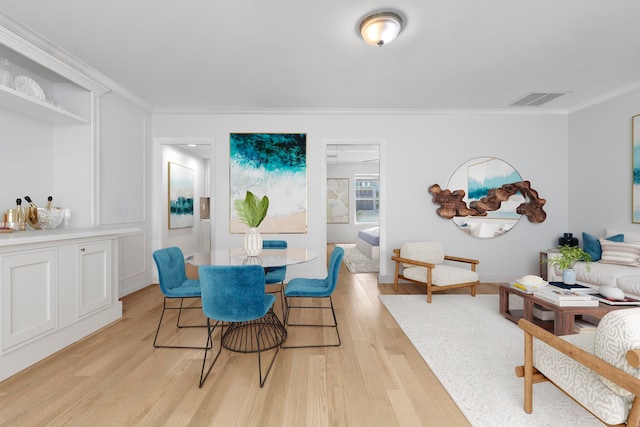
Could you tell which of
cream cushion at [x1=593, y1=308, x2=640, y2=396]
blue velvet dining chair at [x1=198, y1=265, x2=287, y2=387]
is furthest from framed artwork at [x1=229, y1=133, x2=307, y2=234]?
cream cushion at [x1=593, y1=308, x2=640, y2=396]

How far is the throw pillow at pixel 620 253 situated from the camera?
352 cm

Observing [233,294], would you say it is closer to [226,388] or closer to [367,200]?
[226,388]

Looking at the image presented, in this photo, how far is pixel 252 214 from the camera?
2814mm

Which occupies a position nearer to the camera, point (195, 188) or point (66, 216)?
point (66, 216)

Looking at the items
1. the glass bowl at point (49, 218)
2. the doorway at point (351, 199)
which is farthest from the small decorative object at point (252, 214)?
the doorway at point (351, 199)

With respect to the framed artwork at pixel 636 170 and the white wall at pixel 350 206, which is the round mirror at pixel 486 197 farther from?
the white wall at pixel 350 206

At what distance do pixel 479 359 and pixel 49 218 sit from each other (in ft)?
13.8

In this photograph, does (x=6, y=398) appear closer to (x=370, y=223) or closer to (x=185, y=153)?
(x=185, y=153)

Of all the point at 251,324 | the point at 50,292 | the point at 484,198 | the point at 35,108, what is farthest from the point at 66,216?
the point at 484,198

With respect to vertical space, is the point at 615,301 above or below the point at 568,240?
below

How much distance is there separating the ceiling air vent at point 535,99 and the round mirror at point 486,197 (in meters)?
0.88

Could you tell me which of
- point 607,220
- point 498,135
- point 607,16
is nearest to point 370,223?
point 498,135

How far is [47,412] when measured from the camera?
1773 mm

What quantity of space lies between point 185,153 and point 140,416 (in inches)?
224
